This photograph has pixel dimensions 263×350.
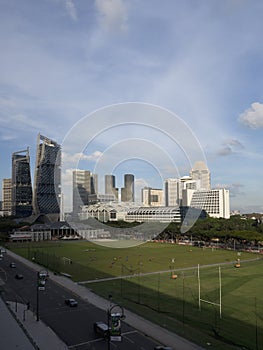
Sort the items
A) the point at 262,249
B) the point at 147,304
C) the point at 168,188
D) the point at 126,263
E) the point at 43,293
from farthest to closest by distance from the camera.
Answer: the point at 168,188
the point at 262,249
the point at 126,263
the point at 43,293
the point at 147,304

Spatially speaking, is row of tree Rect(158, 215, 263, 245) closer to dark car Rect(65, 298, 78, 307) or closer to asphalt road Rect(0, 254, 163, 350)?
asphalt road Rect(0, 254, 163, 350)

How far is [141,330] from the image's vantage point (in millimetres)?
20781

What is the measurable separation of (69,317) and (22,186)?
6043 inches

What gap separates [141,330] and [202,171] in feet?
531

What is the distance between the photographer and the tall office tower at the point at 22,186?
552ft

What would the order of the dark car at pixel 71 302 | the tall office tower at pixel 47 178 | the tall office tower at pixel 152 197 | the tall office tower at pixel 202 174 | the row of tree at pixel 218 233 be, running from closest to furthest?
the dark car at pixel 71 302
the row of tree at pixel 218 233
the tall office tower at pixel 47 178
the tall office tower at pixel 202 174
the tall office tower at pixel 152 197

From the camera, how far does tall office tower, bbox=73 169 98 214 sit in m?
155

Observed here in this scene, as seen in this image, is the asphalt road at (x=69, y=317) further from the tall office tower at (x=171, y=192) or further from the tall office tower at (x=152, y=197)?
the tall office tower at (x=152, y=197)

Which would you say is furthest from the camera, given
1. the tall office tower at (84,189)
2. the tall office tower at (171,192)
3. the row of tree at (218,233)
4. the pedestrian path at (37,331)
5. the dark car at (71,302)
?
the tall office tower at (171,192)

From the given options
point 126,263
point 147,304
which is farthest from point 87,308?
point 126,263

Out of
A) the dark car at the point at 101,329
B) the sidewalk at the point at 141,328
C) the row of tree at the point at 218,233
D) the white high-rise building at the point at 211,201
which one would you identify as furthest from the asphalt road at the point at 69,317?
the white high-rise building at the point at 211,201

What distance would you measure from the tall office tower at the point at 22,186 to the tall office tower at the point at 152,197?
55.4m

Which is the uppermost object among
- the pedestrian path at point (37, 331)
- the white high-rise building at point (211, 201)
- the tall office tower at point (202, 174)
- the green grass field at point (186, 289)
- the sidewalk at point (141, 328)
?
the tall office tower at point (202, 174)

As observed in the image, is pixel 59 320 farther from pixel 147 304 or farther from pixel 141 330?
pixel 147 304
